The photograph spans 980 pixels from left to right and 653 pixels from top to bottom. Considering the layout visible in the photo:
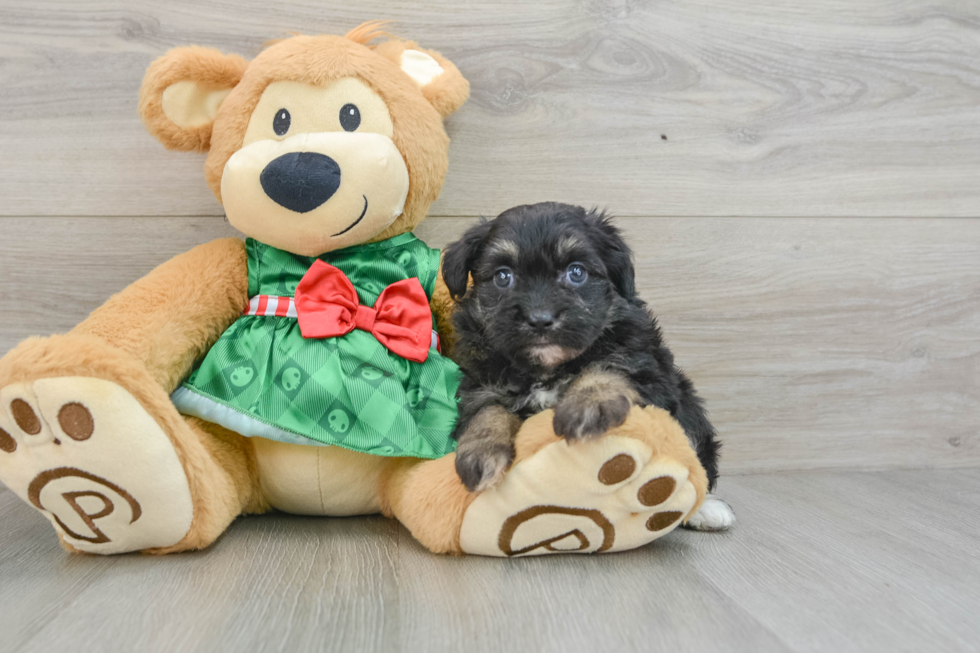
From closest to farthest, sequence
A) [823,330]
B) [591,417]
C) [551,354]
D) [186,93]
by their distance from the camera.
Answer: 1. [591,417]
2. [551,354]
3. [186,93]
4. [823,330]

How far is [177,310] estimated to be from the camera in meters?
1.66

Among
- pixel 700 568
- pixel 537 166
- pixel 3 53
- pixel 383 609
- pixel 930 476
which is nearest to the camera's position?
pixel 383 609

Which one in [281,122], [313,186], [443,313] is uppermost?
[281,122]

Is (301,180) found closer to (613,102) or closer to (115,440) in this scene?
(115,440)

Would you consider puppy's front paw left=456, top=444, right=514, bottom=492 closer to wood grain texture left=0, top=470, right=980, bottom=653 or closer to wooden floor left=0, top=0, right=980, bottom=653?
wood grain texture left=0, top=470, right=980, bottom=653

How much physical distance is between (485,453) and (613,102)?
53.2 inches

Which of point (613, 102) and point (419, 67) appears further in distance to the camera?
point (613, 102)

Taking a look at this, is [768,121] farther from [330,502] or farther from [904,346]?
[330,502]

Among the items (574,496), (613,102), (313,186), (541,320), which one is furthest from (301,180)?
(613,102)

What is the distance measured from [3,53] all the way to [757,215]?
2.40m

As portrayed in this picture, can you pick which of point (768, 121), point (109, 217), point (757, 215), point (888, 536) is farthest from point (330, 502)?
point (768, 121)

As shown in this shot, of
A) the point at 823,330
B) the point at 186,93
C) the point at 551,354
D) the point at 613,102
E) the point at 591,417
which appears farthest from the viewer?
the point at 823,330

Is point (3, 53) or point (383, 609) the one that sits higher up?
point (3, 53)

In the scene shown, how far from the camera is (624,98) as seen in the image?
7.27 feet
